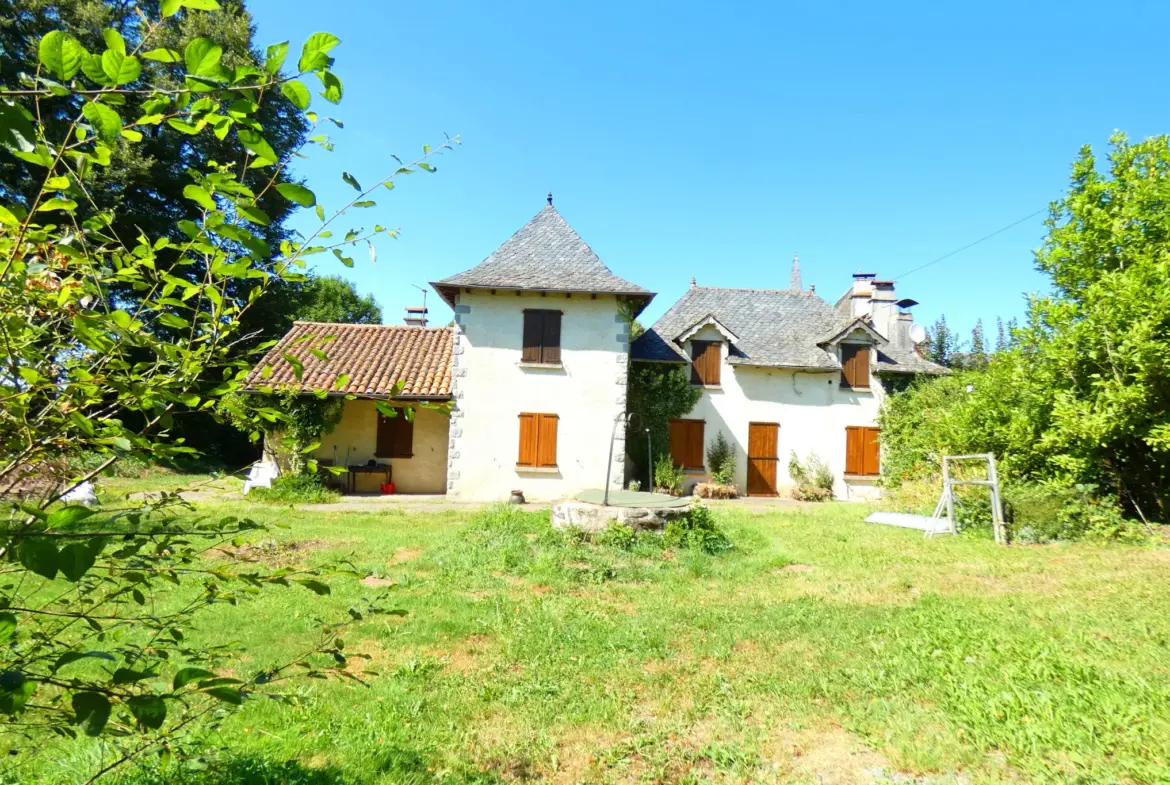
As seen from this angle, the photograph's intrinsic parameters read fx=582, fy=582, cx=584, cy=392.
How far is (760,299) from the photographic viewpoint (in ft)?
62.6

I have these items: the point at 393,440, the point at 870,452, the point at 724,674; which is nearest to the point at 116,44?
the point at 724,674

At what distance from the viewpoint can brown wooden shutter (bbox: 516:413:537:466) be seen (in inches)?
539

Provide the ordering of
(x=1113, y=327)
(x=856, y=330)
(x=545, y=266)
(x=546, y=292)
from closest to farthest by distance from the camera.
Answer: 1. (x=1113, y=327)
2. (x=546, y=292)
3. (x=545, y=266)
4. (x=856, y=330)

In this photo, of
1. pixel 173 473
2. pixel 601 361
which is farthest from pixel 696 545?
pixel 173 473

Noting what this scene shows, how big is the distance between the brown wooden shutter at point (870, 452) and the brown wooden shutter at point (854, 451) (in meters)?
0.05

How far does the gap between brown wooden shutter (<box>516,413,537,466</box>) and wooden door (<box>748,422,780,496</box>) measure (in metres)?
6.37

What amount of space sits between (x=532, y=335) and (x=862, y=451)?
9864 mm

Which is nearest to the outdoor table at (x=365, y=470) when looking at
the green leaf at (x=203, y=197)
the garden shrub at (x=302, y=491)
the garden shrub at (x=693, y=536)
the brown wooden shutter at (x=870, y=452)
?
the garden shrub at (x=302, y=491)

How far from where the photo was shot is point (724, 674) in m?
4.17

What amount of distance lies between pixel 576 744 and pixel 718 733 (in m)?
0.83

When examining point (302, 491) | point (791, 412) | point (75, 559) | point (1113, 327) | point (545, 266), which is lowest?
point (302, 491)

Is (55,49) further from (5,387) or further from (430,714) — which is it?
(430,714)

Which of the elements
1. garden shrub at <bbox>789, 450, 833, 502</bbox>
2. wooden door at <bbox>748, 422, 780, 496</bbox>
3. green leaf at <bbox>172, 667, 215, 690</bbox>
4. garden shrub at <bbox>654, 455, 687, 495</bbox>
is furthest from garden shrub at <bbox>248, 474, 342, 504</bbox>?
green leaf at <bbox>172, 667, 215, 690</bbox>

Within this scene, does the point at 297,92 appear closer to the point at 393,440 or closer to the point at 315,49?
the point at 315,49
